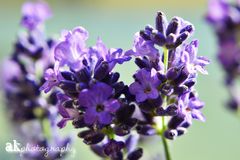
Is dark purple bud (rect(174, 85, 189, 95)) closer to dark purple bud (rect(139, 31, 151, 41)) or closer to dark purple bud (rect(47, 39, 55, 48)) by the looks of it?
dark purple bud (rect(139, 31, 151, 41))

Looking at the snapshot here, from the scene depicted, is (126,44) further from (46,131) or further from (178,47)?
(178,47)

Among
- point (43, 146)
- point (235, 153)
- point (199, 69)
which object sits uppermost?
point (199, 69)

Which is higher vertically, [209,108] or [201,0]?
[201,0]

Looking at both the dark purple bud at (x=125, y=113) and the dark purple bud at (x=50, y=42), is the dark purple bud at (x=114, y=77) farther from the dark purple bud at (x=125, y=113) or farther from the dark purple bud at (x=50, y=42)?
the dark purple bud at (x=50, y=42)

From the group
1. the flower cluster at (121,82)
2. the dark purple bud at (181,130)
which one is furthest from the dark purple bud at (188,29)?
the dark purple bud at (181,130)

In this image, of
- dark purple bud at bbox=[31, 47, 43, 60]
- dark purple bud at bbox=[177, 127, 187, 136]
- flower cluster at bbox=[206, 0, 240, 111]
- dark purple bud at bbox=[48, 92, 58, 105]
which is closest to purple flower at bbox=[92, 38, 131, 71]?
dark purple bud at bbox=[177, 127, 187, 136]

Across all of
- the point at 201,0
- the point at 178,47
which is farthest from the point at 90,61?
the point at 201,0

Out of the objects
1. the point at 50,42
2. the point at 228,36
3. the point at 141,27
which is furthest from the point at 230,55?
the point at 141,27
